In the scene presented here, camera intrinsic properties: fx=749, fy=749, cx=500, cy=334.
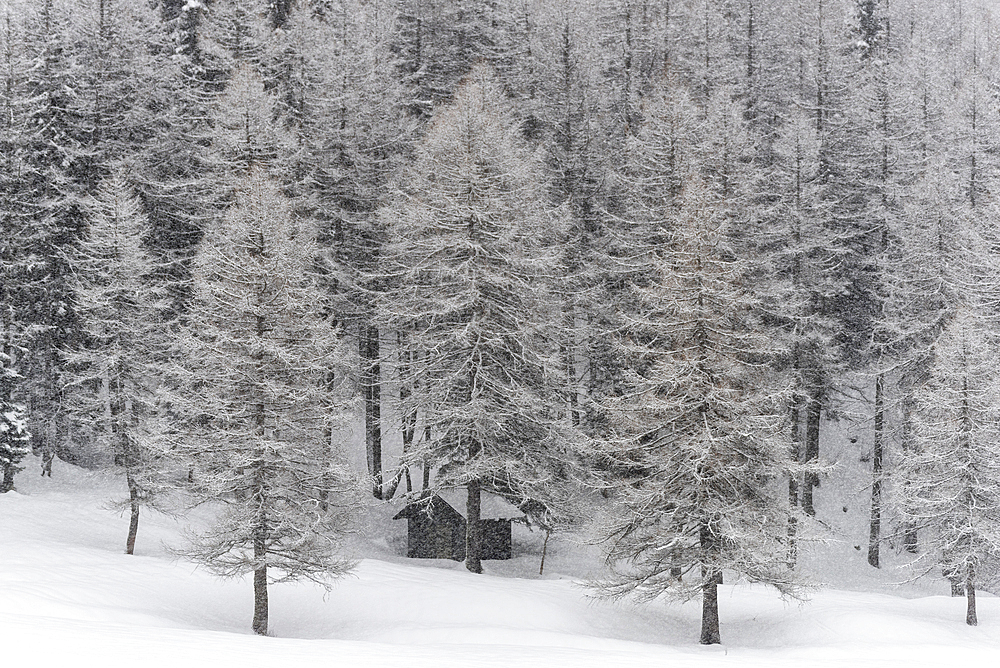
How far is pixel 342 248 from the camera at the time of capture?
27781 mm

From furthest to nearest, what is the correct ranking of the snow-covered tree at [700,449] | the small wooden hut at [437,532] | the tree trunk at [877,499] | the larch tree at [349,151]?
the tree trunk at [877,499] → the larch tree at [349,151] → the small wooden hut at [437,532] → the snow-covered tree at [700,449]

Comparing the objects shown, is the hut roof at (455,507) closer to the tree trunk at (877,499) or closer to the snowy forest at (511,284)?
the snowy forest at (511,284)

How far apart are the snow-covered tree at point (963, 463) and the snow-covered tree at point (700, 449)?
208 inches

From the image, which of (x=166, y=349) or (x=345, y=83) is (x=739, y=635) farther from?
(x=345, y=83)

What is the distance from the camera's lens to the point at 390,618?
1781 centimetres

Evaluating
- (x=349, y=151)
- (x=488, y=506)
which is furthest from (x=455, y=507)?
(x=349, y=151)

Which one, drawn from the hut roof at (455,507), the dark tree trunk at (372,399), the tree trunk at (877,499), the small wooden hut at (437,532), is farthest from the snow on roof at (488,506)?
the tree trunk at (877,499)

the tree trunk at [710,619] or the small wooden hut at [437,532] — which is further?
the small wooden hut at [437,532]

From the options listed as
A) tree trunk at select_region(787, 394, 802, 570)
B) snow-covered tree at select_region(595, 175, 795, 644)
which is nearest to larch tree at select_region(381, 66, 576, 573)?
snow-covered tree at select_region(595, 175, 795, 644)

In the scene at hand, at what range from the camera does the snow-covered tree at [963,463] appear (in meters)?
18.9

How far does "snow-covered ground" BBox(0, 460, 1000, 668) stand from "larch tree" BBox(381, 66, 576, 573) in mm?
3337

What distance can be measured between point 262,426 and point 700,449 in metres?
9.51

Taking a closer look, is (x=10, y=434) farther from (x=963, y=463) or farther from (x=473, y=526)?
(x=963, y=463)

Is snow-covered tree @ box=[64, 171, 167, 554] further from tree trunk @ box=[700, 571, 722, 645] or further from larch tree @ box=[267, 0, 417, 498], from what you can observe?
tree trunk @ box=[700, 571, 722, 645]
